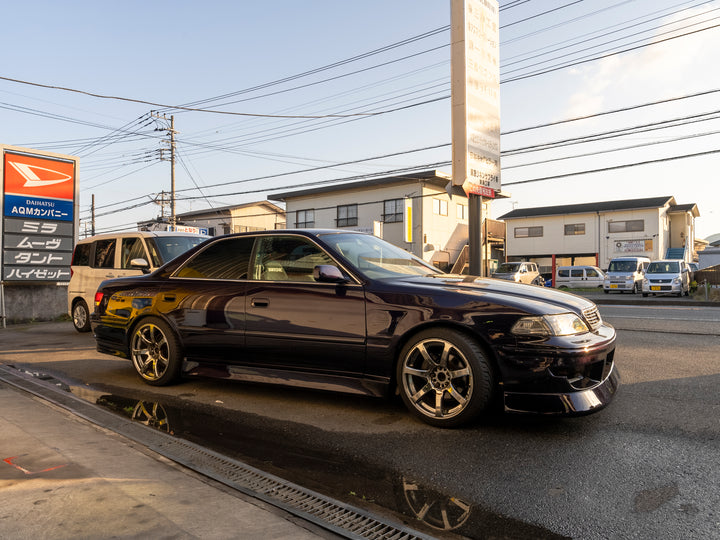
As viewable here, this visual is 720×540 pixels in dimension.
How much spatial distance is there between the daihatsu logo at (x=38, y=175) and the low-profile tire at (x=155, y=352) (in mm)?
11557

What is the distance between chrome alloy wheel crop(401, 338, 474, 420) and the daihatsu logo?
1439cm

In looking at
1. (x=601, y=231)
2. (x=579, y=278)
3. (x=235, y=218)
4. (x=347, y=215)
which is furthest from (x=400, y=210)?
(x=601, y=231)

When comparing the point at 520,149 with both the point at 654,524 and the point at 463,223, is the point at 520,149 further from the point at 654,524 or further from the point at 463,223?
the point at 654,524

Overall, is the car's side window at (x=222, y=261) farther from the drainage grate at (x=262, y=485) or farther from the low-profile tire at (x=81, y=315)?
the low-profile tire at (x=81, y=315)

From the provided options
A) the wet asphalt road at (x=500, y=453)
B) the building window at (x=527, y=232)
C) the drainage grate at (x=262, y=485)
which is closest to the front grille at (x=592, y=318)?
the wet asphalt road at (x=500, y=453)

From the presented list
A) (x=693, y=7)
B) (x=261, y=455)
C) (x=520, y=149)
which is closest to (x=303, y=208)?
(x=520, y=149)

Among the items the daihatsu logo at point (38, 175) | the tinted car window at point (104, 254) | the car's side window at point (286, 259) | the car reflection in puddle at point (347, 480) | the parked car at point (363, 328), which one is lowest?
the car reflection in puddle at point (347, 480)

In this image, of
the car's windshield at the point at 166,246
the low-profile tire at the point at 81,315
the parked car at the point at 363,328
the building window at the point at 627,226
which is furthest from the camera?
the building window at the point at 627,226

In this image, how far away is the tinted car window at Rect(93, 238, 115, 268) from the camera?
384 inches

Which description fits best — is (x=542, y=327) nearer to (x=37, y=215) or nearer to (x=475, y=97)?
(x=475, y=97)

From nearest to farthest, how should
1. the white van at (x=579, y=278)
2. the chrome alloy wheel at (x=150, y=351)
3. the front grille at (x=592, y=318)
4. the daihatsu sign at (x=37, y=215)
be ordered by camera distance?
1. the front grille at (x=592, y=318)
2. the chrome alloy wheel at (x=150, y=351)
3. the daihatsu sign at (x=37, y=215)
4. the white van at (x=579, y=278)

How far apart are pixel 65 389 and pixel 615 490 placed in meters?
4.92

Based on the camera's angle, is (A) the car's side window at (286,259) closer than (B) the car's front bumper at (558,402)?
No

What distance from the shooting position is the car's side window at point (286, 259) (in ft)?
14.3
